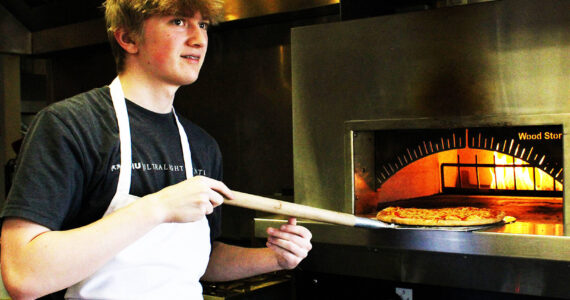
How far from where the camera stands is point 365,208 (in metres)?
2.25

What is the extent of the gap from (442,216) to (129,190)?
107 centimetres

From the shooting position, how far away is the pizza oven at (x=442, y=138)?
1842 mm

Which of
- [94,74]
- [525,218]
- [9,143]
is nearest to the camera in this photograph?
[525,218]

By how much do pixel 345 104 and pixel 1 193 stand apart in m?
2.87

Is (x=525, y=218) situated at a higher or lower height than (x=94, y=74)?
lower

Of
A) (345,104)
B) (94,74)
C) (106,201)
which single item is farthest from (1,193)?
(106,201)

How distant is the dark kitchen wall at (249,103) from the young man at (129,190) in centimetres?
129

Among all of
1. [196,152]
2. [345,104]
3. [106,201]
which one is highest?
[345,104]

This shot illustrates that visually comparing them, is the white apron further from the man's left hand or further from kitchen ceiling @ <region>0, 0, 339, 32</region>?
kitchen ceiling @ <region>0, 0, 339, 32</region>

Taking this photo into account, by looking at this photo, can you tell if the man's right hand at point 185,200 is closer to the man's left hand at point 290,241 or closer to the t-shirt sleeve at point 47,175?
the t-shirt sleeve at point 47,175

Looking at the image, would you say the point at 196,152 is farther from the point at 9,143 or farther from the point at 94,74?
the point at 9,143

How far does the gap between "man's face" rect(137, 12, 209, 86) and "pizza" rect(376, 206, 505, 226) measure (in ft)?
2.96

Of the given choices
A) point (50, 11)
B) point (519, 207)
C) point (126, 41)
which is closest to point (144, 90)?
point (126, 41)

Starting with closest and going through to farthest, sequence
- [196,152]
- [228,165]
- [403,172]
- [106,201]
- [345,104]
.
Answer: [106,201] < [196,152] < [345,104] < [403,172] < [228,165]
